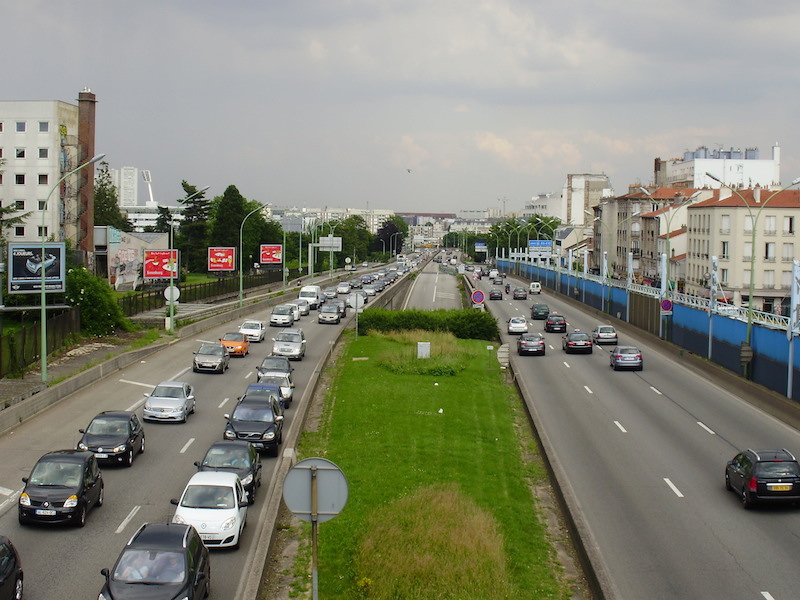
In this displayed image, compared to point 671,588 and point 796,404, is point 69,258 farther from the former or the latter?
point 671,588

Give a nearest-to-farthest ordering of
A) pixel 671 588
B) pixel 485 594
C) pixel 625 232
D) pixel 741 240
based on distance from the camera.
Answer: pixel 485 594
pixel 671 588
pixel 741 240
pixel 625 232

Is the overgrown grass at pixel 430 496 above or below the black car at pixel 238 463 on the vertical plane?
below

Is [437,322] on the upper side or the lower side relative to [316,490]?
lower

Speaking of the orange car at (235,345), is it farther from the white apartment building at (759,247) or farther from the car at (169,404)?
the white apartment building at (759,247)

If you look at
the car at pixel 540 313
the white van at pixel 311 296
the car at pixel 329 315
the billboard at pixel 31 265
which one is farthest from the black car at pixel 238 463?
the white van at pixel 311 296

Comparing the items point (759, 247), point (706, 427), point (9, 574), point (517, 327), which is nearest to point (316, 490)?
point (9, 574)

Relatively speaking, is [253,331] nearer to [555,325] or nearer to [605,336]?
[605,336]

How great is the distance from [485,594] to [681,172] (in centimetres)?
14361

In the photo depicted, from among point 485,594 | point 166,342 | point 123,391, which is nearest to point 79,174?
point 166,342

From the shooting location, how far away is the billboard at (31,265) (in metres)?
45.1

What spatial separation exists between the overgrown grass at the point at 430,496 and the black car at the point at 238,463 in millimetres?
2328

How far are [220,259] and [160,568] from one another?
79.4m

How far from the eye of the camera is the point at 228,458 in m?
22.3

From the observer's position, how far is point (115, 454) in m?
24.5
